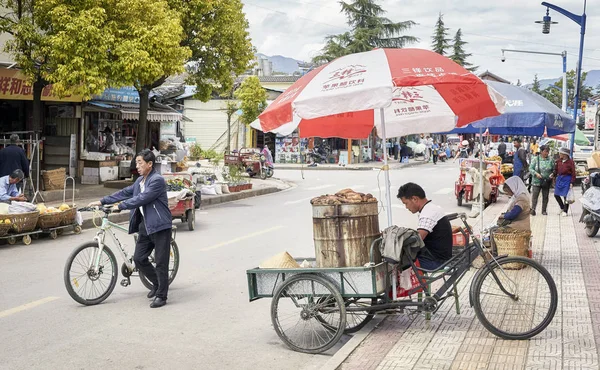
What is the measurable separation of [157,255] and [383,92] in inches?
129

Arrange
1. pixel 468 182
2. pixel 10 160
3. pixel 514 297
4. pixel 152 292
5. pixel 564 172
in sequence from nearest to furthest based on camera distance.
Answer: pixel 514 297
pixel 152 292
pixel 10 160
pixel 564 172
pixel 468 182

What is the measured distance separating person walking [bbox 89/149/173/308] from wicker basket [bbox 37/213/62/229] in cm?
543

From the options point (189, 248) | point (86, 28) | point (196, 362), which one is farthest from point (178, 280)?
point (86, 28)

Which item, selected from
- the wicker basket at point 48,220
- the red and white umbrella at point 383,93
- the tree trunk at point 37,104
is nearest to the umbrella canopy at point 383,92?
the red and white umbrella at point 383,93

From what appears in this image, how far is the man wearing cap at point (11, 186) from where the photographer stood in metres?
13.5

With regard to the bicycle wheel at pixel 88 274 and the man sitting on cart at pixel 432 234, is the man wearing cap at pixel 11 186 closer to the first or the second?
the bicycle wheel at pixel 88 274

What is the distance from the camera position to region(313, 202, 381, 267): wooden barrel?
21.0 ft

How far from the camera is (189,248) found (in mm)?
12133

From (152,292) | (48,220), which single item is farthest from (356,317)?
(48,220)

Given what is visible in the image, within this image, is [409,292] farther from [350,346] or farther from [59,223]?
[59,223]

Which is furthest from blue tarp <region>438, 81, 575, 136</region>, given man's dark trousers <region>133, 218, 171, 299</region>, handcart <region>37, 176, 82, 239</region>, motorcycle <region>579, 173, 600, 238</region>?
handcart <region>37, 176, 82, 239</region>

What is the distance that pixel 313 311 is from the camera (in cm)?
640

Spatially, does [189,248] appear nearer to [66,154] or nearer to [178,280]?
[178,280]

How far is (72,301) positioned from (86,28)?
9.95 m
